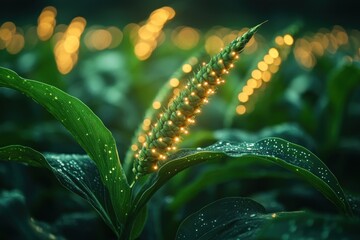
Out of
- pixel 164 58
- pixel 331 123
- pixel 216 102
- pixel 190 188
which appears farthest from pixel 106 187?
pixel 164 58

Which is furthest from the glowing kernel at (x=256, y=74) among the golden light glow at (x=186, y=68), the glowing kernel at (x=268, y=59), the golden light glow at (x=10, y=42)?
the golden light glow at (x=10, y=42)

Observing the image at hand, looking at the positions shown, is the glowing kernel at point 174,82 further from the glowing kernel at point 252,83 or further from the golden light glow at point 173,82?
the glowing kernel at point 252,83

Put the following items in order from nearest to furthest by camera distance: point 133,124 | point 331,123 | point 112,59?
1. point 331,123
2. point 133,124
3. point 112,59

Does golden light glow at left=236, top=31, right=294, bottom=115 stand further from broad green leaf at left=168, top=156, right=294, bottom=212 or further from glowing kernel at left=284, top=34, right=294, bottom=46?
broad green leaf at left=168, top=156, right=294, bottom=212

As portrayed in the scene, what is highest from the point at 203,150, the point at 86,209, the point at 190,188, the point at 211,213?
the point at 203,150

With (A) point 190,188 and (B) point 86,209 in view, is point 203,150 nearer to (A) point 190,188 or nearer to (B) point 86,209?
(A) point 190,188
